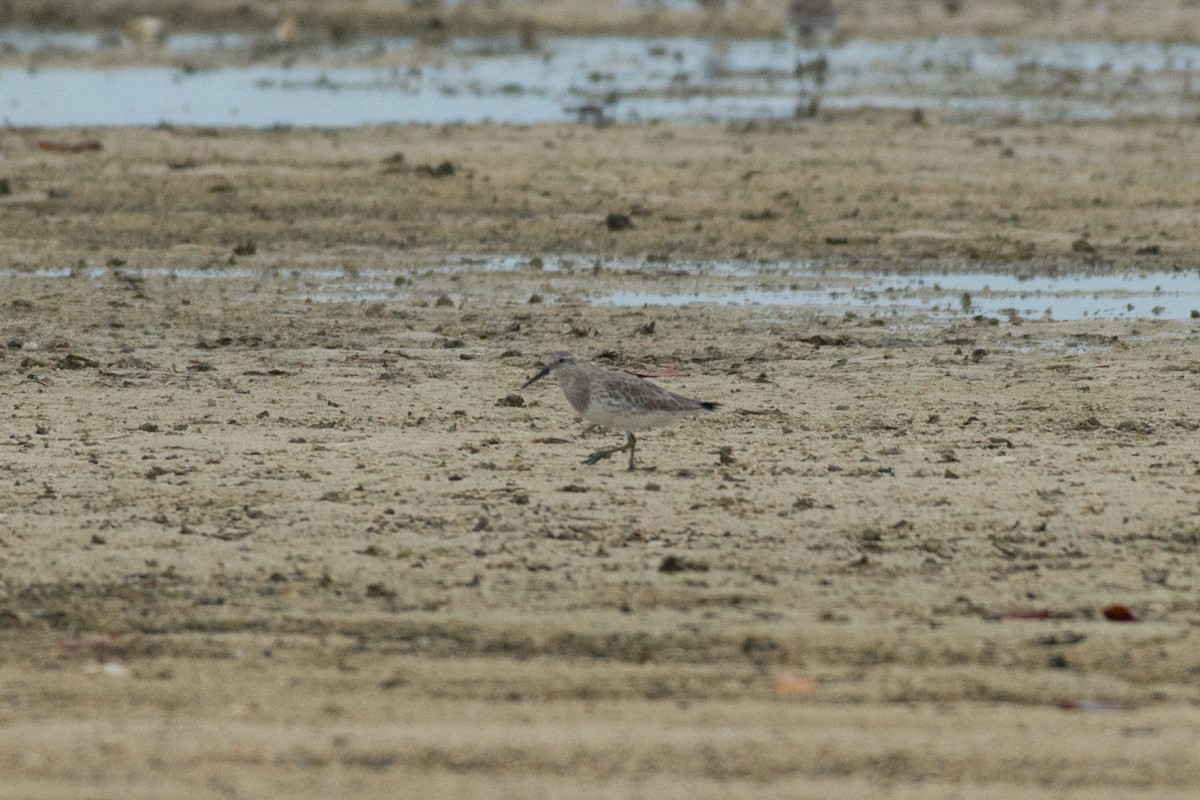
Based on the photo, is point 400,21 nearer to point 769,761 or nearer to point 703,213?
point 703,213

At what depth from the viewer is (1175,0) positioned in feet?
167

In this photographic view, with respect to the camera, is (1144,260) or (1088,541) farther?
(1144,260)

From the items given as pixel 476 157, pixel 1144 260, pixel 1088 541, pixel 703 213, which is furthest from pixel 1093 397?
pixel 476 157

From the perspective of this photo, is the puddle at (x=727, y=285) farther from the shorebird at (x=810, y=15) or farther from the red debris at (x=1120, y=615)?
the shorebird at (x=810, y=15)

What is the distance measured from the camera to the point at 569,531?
25.3 feet

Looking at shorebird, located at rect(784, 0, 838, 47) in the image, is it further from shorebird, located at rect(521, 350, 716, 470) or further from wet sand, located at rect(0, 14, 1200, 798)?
shorebird, located at rect(521, 350, 716, 470)

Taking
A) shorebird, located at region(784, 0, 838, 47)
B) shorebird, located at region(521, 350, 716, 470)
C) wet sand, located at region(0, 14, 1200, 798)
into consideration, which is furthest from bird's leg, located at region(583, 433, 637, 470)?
shorebird, located at region(784, 0, 838, 47)

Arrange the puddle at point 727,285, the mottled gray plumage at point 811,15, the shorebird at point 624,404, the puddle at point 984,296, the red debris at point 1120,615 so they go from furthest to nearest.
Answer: the mottled gray plumage at point 811,15 < the puddle at point 727,285 < the puddle at point 984,296 < the shorebird at point 624,404 < the red debris at point 1120,615

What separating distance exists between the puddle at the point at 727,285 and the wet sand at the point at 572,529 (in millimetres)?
89

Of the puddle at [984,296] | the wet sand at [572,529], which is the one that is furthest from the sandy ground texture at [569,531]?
the puddle at [984,296]

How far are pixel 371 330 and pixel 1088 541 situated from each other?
5682 millimetres

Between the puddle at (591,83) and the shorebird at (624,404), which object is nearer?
the shorebird at (624,404)

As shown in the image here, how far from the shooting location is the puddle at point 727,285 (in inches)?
526

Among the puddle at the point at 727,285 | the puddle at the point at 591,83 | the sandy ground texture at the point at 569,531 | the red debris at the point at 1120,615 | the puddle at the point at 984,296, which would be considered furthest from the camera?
the puddle at the point at 591,83
